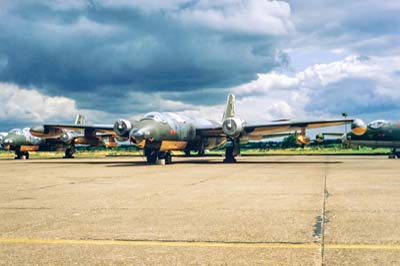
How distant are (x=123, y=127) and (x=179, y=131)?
4.89 metres

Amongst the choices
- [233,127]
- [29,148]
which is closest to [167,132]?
[233,127]

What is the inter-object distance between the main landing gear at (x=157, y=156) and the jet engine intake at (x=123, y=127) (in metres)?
2.54

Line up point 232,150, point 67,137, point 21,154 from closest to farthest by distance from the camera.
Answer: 1. point 232,150
2. point 21,154
3. point 67,137

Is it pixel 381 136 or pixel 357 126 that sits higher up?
pixel 381 136

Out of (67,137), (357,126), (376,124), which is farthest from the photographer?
(67,137)

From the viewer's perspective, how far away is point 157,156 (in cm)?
3294

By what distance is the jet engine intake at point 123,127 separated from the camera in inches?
1202

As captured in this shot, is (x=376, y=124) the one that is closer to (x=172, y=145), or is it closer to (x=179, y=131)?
(x=179, y=131)

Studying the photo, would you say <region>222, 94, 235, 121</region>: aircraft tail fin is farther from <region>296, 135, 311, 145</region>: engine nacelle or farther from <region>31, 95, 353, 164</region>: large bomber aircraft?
<region>296, 135, 311, 145</region>: engine nacelle

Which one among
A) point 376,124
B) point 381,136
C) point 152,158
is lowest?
point 152,158

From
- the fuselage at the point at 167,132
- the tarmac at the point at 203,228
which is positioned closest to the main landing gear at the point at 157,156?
the fuselage at the point at 167,132

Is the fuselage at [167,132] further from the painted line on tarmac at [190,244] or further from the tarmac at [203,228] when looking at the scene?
the painted line on tarmac at [190,244]

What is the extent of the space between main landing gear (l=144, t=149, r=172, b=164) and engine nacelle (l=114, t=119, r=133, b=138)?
2.53m

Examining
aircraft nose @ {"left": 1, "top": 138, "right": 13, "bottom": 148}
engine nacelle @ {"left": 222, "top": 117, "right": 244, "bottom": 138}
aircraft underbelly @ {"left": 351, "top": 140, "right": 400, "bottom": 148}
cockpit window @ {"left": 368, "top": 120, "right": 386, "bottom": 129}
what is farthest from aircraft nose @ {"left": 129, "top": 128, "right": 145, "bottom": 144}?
aircraft nose @ {"left": 1, "top": 138, "right": 13, "bottom": 148}
